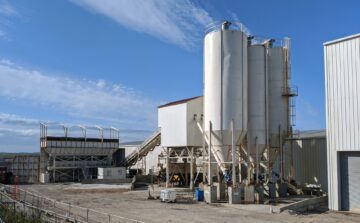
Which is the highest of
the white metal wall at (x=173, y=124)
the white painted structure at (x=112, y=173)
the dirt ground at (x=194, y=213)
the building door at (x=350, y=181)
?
the white metal wall at (x=173, y=124)

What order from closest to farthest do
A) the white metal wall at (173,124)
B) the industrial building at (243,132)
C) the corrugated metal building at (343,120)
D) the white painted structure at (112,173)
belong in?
the corrugated metal building at (343,120)
the industrial building at (243,132)
the white metal wall at (173,124)
the white painted structure at (112,173)

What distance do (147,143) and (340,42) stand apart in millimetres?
34256

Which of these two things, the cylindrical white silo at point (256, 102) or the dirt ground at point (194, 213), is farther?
the cylindrical white silo at point (256, 102)

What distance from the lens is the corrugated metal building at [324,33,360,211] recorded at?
2781cm

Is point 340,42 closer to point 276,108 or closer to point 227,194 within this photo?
point 276,108

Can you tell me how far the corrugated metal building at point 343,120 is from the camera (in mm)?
27812

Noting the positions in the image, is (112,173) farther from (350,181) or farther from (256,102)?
(350,181)

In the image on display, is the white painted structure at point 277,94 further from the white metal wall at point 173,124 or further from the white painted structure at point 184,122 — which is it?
the white metal wall at point 173,124

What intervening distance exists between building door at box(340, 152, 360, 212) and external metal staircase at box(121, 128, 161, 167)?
29429 mm

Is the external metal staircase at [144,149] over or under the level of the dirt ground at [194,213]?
over

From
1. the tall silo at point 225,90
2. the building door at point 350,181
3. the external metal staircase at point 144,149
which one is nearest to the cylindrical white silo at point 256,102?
the tall silo at point 225,90

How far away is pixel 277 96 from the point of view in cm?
3984

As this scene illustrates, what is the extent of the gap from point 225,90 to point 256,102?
3398mm

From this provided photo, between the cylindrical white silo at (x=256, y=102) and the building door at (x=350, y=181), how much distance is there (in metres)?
9.13
